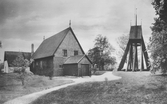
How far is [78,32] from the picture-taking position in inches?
769

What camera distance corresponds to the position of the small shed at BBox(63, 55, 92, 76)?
2894cm

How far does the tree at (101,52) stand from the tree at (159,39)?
Answer: 3229 centimetres

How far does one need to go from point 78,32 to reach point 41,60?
18940 mm

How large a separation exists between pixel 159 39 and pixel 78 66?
16.7 metres

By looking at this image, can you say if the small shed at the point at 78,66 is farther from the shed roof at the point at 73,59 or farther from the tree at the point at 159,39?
the tree at the point at 159,39

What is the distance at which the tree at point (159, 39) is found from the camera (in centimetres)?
1415

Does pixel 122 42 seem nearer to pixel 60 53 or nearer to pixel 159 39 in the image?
pixel 60 53

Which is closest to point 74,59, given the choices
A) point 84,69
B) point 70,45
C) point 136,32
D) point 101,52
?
point 84,69

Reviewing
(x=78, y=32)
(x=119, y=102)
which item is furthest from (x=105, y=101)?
(x=78, y=32)

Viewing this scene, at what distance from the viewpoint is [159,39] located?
46.5 feet

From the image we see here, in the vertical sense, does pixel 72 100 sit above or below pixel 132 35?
below

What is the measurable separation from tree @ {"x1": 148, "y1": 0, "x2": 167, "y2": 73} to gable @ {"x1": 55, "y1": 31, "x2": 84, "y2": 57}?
18.9 meters

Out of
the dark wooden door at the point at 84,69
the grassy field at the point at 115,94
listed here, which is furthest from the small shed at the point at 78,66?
the grassy field at the point at 115,94

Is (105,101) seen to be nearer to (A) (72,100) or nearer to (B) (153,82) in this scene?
(A) (72,100)
